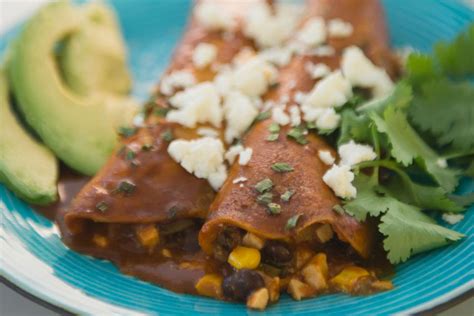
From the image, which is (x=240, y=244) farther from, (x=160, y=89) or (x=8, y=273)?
(x=160, y=89)

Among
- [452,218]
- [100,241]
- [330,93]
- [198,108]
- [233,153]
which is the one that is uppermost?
[330,93]

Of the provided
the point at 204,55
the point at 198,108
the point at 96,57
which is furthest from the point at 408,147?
the point at 96,57

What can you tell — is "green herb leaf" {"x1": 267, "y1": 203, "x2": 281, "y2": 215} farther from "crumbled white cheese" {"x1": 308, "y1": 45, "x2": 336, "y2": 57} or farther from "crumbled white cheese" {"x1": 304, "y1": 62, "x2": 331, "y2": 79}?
"crumbled white cheese" {"x1": 308, "y1": 45, "x2": 336, "y2": 57}

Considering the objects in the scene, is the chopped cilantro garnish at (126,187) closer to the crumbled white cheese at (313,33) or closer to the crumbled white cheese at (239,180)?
the crumbled white cheese at (239,180)

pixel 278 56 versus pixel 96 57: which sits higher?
pixel 278 56

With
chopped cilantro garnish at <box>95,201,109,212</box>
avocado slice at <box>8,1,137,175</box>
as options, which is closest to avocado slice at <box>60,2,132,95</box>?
avocado slice at <box>8,1,137,175</box>

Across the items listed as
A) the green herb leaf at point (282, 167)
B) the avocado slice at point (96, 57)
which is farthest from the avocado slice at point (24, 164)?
the green herb leaf at point (282, 167)

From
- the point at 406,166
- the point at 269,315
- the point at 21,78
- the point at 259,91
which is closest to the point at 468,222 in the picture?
the point at 406,166

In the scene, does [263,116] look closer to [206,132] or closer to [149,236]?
[206,132]
